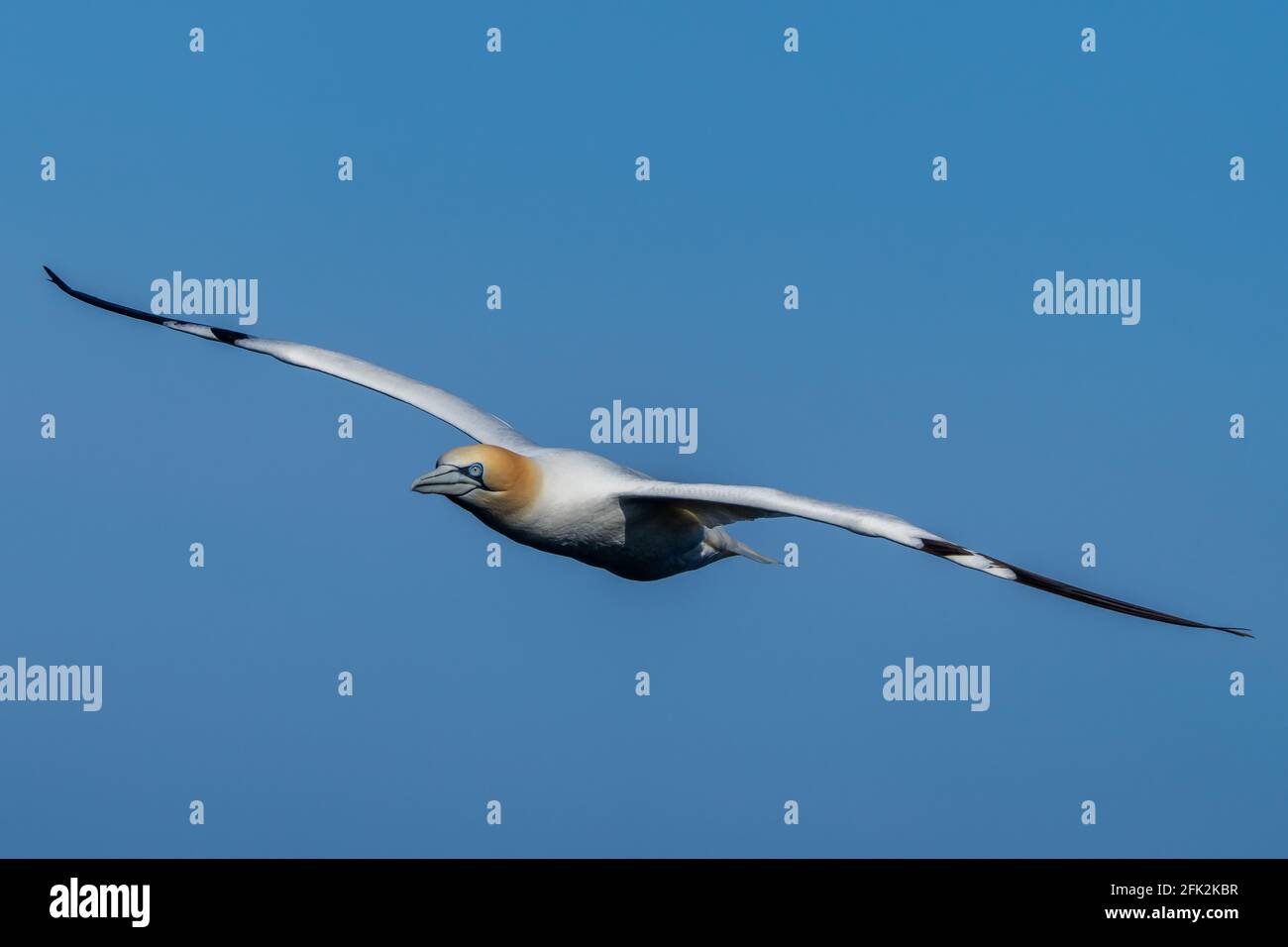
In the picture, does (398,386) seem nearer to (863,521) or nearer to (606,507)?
(606,507)

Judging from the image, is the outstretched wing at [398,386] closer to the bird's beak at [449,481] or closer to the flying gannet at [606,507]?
the flying gannet at [606,507]

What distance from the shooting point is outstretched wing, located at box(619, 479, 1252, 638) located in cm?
1461

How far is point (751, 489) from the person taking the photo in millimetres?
16344

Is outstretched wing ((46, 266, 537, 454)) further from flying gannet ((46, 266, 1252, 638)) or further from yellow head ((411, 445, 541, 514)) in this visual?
yellow head ((411, 445, 541, 514))

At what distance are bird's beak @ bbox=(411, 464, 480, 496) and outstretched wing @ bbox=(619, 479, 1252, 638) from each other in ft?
5.27

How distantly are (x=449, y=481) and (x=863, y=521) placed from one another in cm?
436

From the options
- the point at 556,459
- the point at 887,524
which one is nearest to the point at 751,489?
the point at 887,524

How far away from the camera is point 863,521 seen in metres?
15.4

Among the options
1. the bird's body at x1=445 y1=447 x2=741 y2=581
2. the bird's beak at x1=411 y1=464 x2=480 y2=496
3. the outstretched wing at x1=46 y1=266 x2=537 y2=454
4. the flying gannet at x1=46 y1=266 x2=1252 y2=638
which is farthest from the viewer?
the outstretched wing at x1=46 y1=266 x2=537 y2=454

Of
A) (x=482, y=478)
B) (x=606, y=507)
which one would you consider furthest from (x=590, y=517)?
(x=482, y=478)

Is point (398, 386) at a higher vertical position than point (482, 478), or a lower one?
higher

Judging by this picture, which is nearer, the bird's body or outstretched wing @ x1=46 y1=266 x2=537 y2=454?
the bird's body

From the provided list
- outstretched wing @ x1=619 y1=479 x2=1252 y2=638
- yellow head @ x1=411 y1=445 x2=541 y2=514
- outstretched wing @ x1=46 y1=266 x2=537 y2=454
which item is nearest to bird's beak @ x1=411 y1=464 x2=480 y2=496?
yellow head @ x1=411 y1=445 x2=541 y2=514

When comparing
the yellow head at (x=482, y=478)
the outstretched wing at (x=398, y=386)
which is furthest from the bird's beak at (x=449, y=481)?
the outstretched wing at (x=398, y=386)
